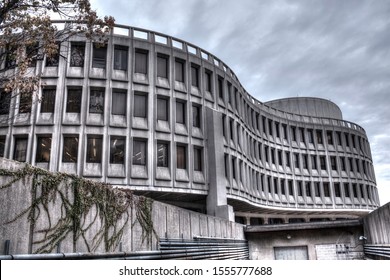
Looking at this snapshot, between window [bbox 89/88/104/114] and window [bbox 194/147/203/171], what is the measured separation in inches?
283

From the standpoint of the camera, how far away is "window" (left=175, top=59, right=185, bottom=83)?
2718 centimetres

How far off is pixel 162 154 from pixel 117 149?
3.08m

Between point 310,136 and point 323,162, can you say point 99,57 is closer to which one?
point 310,136

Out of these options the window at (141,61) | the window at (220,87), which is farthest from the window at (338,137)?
the window at (141,61)

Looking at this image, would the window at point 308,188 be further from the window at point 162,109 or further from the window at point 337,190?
the window at point 162,109

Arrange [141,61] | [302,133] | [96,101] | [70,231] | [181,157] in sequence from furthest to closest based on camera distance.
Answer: [302,133], [141,61], [181,157], [96,101], [70,231]

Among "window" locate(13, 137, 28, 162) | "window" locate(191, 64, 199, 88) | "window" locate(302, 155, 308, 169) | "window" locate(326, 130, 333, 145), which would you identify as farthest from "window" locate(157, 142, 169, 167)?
"window" locate(326, 130, 333, 145)

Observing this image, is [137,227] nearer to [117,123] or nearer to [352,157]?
[117,123]

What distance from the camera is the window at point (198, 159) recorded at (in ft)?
86.6

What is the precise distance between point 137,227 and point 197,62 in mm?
19995

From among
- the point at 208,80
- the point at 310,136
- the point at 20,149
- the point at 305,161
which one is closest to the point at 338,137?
the point at 310,136

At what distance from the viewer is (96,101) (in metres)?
24.4

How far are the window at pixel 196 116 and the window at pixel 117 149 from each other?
5.58 m
